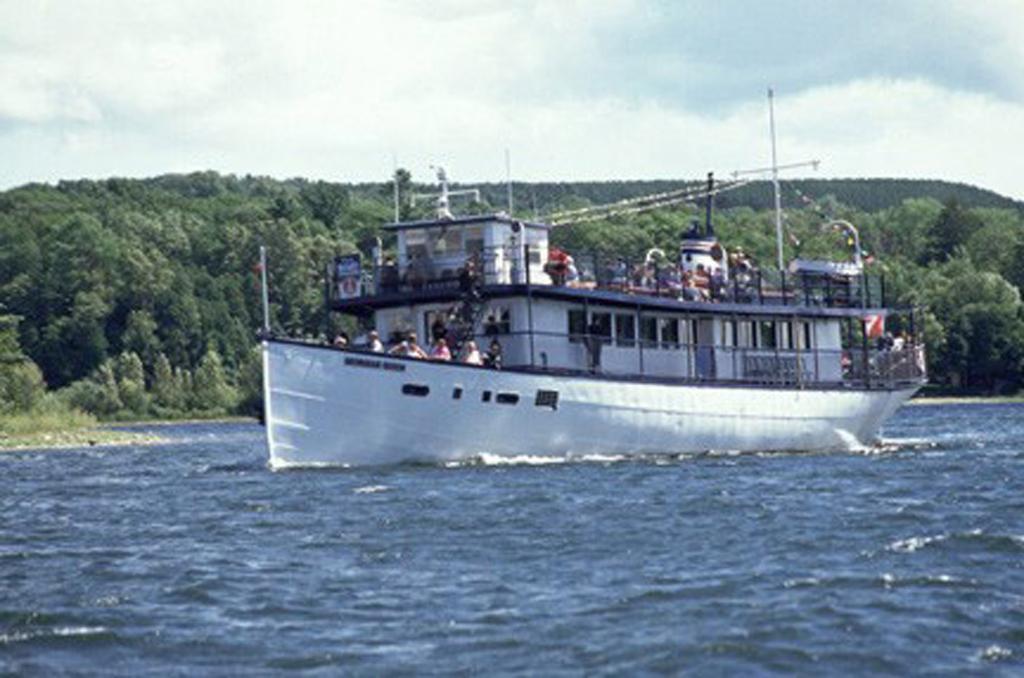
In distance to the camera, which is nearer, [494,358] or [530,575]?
[530,575]

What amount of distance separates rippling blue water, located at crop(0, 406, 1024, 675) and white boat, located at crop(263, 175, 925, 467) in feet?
6.71

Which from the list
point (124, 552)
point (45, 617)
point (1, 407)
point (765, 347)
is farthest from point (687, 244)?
point (1, 407)

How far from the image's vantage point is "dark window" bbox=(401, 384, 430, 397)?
129 ft

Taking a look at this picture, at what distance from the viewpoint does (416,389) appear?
39.5m

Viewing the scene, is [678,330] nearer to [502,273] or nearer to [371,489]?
[502,273]

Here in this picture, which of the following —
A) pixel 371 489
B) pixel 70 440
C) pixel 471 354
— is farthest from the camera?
pixel 70 440

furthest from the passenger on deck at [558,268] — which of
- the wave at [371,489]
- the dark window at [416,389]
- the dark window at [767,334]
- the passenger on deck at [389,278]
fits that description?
the wave at [371,489]

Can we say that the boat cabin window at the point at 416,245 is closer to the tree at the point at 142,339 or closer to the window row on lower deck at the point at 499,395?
the window row on lower deck at the point at 499,395

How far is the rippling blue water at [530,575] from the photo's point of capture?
1827cm

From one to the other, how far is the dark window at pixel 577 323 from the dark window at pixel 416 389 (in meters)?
5.13

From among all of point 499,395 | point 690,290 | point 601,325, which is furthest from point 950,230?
point 499,395

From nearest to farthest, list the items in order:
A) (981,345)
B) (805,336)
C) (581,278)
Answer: (581,278)
(805,336)
(981,345)

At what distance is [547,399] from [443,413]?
253 cm

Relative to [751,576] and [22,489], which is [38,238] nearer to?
[22,489]
